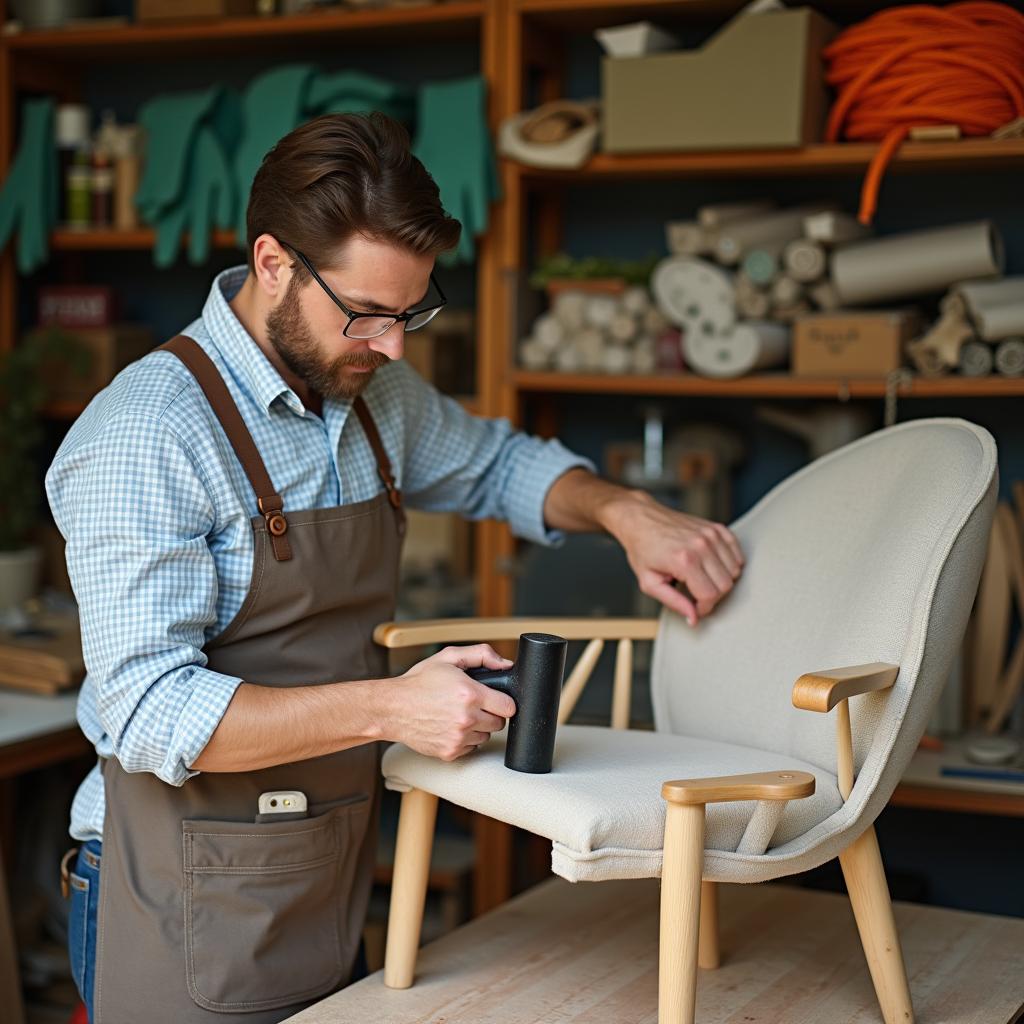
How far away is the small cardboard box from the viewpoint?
273cm

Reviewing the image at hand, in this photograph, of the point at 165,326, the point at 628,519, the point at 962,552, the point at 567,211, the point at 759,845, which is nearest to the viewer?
the point at 759,845

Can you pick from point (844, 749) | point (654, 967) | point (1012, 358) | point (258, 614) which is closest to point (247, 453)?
point (258, 614)

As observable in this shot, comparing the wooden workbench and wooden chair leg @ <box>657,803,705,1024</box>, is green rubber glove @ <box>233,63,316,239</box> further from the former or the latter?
wooden chair leg @ <box>657,803,705,1024</box>

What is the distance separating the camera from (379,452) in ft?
6.52

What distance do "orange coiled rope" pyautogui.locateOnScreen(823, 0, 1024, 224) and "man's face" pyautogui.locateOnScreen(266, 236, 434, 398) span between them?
3.82 feet

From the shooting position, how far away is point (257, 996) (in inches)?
71.2

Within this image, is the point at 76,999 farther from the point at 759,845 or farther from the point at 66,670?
the point at 759,845

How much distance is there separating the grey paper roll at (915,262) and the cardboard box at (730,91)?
0.82 feet

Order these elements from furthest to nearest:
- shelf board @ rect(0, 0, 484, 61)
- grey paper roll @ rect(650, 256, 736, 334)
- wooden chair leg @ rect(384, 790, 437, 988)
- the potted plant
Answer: the potted plant → shelf board @ rect(0, 0, 484, 61) → grey paper roll @ rect(650, 256, 736, 334) → wooden chair leg @ rect(384, 790, 437, 988)

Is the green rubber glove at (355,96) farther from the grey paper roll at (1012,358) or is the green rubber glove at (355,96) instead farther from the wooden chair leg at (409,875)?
the wooden chair leg at (409,875)

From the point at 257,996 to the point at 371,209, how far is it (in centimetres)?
98

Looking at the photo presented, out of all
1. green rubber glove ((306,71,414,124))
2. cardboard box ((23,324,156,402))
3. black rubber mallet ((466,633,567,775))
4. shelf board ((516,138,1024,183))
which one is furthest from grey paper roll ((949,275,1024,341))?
cardboard box ((23,324,156,402))

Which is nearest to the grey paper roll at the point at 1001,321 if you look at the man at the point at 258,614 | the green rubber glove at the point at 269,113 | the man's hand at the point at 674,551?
the man's hand at the point at 674,551

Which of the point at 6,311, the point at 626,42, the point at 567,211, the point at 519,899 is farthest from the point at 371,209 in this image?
the point at 6,311
